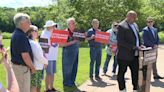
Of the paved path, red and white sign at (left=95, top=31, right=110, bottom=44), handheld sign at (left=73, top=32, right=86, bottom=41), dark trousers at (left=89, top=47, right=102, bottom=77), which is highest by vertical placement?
handheld sign at (left=73, top=32, right=86, bottom=41)

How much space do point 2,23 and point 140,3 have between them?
4004 centimetres

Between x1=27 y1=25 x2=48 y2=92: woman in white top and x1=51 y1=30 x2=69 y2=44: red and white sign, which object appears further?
x1=51 y1=30 x2=69 y2=44: red and white sign

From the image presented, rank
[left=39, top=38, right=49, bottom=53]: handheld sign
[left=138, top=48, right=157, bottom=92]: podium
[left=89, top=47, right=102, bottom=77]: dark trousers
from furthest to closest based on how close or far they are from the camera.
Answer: [left=89, top=47, right=102, bottom=77]: dark trousers → [left=138, top=48, right=157, bottom=92]: podium → [left=39, top=38, right=49, bottom=53]: handheld sign

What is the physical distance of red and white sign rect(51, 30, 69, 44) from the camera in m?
9.60

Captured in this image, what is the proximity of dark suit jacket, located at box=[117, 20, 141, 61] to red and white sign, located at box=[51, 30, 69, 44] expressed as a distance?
4.64 feet

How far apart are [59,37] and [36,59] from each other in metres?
2.51

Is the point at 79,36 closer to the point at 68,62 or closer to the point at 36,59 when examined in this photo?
the point at 68,62

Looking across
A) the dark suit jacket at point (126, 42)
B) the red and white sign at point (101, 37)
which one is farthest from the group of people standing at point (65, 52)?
the red and white sign at point (101, 37)

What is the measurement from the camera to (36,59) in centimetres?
729

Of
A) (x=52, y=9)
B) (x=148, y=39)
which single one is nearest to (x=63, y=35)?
(x=148, y=39)

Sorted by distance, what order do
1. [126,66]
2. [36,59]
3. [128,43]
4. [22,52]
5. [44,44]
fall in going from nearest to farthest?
1. [22,52]
2. [36,59]
3. [44,44]
4. [128,43]
5. [126,66]

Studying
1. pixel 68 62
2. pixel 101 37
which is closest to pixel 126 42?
pixel 68 62

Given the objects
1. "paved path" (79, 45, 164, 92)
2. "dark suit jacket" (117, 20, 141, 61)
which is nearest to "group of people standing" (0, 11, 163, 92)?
"dark suit jacket" (117, 20, 141, 61)

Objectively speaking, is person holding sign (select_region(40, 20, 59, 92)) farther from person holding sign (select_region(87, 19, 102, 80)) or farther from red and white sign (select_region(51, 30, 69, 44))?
person holding sign (select_region(87, 19, 102, 80))
